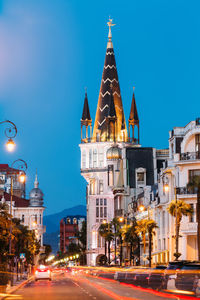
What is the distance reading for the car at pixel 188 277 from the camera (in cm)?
2416

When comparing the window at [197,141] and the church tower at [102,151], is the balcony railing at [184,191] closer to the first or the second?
the window at [197,141]

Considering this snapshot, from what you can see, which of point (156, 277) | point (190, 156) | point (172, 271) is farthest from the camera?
point (190, 156)

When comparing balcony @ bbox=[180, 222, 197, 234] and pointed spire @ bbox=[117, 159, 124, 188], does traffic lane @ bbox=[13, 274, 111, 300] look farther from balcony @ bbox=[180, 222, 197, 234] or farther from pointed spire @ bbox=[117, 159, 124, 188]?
pointed spire @ bbox=[117, 159, 124, 188]

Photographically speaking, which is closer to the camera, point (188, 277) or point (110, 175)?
point (188, 277)

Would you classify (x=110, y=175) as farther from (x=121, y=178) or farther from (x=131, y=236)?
(x=131, y=236)

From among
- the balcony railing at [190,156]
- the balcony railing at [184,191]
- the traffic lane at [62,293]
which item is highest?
the balcony railing at [190,156]

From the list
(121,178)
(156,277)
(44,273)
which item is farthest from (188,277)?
(121,178)

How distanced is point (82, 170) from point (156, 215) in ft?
242

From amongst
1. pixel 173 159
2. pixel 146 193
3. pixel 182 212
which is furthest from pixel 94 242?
pixel 182 212

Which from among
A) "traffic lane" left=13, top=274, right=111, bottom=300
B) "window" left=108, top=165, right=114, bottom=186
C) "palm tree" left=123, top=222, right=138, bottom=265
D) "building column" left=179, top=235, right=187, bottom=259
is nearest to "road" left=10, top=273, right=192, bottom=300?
"traffic lane" left=13, top=274, right=111, bottom=300

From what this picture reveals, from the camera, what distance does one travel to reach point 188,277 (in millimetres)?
24766

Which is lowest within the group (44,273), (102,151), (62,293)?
(62,293)

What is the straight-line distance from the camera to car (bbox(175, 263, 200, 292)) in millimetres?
24156

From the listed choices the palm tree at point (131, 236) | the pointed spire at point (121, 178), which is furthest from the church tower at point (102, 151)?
the palm tree at point (131, 236)
